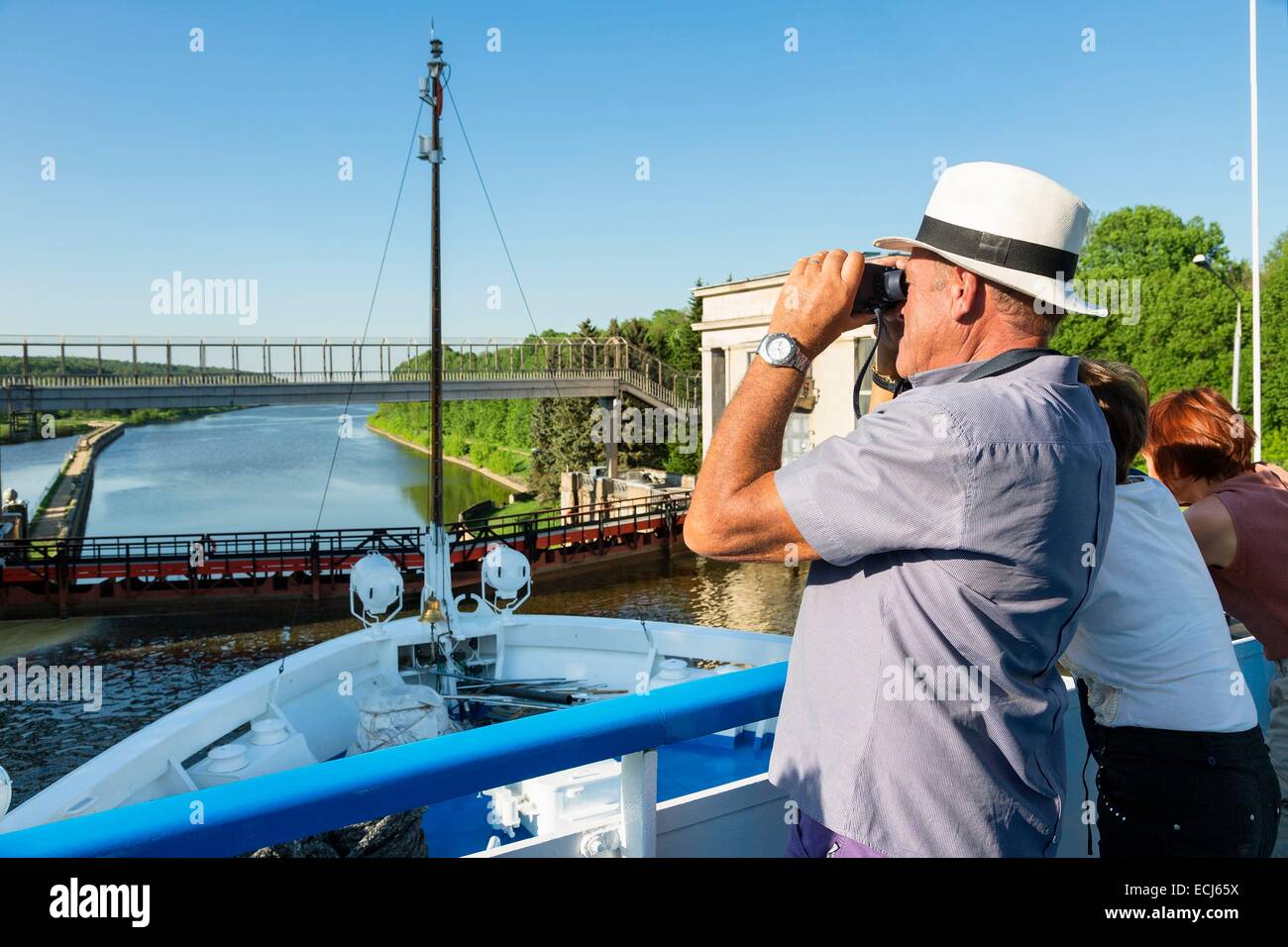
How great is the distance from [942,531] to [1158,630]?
0.79 m

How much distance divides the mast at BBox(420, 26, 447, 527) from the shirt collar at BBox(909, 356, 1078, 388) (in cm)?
1092

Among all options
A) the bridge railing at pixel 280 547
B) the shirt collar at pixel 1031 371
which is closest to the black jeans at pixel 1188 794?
the shirt collar at pixel 1031 371

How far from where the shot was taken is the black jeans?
1.64 m

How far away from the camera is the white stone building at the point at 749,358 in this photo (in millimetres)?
28312

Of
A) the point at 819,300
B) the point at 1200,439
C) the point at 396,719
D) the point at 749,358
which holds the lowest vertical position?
the point at 396,719

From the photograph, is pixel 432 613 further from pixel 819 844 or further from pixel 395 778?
pixel 819 844

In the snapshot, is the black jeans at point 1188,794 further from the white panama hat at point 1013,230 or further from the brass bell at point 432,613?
the brass bell at point 432,613

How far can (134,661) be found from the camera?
66.4ft

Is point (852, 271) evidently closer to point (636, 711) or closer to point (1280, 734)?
point (636, 711)

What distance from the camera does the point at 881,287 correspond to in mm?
1417

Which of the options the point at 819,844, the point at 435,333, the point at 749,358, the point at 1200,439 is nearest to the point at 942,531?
the point at 819,844

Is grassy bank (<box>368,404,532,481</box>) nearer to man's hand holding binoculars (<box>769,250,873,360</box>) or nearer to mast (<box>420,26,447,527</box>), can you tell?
mast (<box>420,26,447,527</box>)

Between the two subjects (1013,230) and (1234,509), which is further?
(1234,509)
